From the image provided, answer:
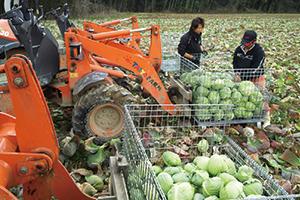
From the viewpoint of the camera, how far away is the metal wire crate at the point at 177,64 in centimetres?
648

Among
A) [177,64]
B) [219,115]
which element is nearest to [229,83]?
[219,115]

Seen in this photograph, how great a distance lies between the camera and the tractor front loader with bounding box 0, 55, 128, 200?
2586mm

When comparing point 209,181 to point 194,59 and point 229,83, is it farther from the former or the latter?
point 194,59

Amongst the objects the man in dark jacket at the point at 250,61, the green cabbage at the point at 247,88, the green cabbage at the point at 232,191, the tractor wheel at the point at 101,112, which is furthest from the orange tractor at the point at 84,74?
the green cabbage at the point at 232,191

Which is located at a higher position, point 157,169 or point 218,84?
point 218,84

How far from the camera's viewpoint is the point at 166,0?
130 feet

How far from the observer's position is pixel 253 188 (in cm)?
275

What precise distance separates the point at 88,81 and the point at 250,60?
2683 millimetres

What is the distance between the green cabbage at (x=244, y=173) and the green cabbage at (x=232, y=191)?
0.19 metres

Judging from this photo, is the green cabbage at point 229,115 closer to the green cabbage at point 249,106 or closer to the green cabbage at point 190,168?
the green cabbage at point 249,106

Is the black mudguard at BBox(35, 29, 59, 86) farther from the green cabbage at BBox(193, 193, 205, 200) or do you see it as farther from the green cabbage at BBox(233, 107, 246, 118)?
the green cabbage at BBox(193, 193, 205, 200)

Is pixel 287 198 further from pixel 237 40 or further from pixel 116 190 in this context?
pixel 237 40

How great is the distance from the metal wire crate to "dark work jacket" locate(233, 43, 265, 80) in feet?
2.17

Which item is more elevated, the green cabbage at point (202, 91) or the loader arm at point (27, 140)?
the loader arm at point (27, 140)
